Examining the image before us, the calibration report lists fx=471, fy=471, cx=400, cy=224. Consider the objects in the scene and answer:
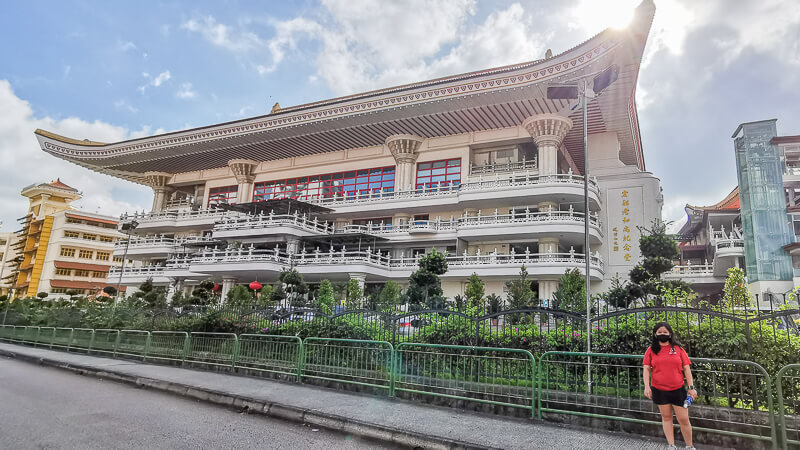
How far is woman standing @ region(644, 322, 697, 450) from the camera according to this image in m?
5.01

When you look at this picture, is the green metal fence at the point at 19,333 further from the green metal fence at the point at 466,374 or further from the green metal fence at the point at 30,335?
the green metal fence at the point at 466,374

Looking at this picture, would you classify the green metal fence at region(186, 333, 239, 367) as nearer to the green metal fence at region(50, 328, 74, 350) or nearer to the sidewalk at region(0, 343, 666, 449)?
the sidewalk at region(0, 343, 666, 449)

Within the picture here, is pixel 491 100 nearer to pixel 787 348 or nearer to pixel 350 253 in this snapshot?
pixel 350 253

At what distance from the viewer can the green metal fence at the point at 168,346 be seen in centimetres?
1202

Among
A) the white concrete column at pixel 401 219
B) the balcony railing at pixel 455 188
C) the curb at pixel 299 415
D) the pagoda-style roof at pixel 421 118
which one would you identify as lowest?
the curb at pixel 299 415

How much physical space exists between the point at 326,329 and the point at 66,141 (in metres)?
38.7

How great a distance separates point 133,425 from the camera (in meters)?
5.86

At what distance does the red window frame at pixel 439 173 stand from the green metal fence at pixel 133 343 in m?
18.6

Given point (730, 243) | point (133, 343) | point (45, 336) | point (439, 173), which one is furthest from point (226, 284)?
point (730, 243)

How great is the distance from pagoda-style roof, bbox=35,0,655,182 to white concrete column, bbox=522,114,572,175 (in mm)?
443

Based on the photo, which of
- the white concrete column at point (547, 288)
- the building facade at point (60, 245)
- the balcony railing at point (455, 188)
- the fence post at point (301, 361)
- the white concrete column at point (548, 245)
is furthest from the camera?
the building facade at point (60, 245)

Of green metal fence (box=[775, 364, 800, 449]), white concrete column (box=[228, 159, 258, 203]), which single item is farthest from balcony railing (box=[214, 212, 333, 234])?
green metal fence (box=[775, 364, 800, 449])

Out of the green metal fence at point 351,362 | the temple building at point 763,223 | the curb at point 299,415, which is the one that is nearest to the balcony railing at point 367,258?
the temple building at point 763,223

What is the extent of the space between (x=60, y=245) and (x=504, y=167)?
54.5 meters
